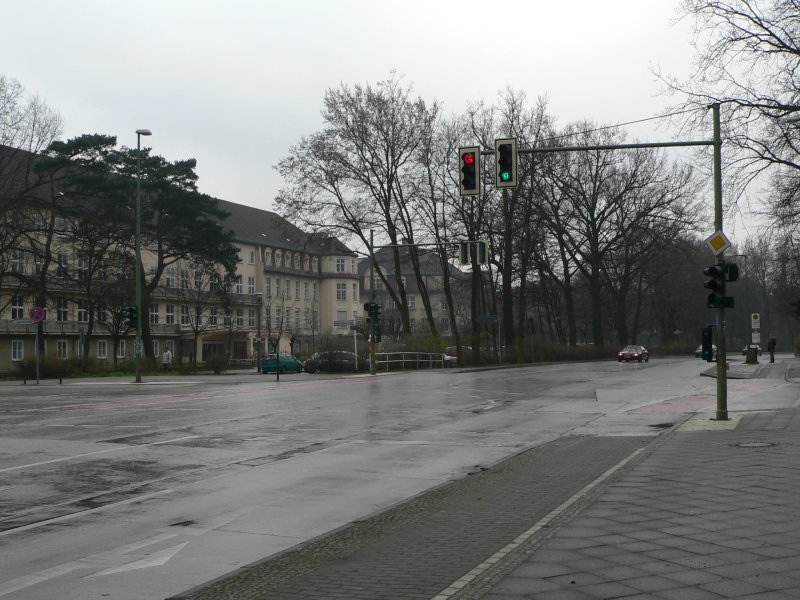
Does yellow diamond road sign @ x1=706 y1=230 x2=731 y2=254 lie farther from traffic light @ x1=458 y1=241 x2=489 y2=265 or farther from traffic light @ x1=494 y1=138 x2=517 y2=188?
traffic light @ x1=458 y1=241 x2=489 y2=265

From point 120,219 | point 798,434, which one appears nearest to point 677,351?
point 120,219

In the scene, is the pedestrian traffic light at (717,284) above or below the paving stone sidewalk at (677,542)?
above

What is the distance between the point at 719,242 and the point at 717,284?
87 cm

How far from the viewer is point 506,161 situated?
17.8m

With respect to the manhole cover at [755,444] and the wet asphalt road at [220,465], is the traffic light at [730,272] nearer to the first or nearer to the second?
the wet asphalt road at [220,465]

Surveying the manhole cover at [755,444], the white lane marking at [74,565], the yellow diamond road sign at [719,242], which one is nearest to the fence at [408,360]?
the yellow diamond road sign at [719,242]

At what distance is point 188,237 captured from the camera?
6091cm

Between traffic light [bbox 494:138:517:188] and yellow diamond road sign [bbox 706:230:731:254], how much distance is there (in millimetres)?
4036

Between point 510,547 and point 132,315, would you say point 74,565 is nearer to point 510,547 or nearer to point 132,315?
point 510,547

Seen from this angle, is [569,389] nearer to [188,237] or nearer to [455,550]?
[455,550]

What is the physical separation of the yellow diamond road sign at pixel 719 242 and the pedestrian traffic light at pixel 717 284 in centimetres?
37

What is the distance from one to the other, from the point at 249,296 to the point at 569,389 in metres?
77.6

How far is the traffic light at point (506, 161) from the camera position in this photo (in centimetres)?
1773

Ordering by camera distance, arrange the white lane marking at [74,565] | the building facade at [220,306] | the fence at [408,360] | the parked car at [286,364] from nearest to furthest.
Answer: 1. the white lane marking at [74,565]
2. the fence at [408,360]
3. the building facade at [220,306]
4. the parked car at [286,364]
